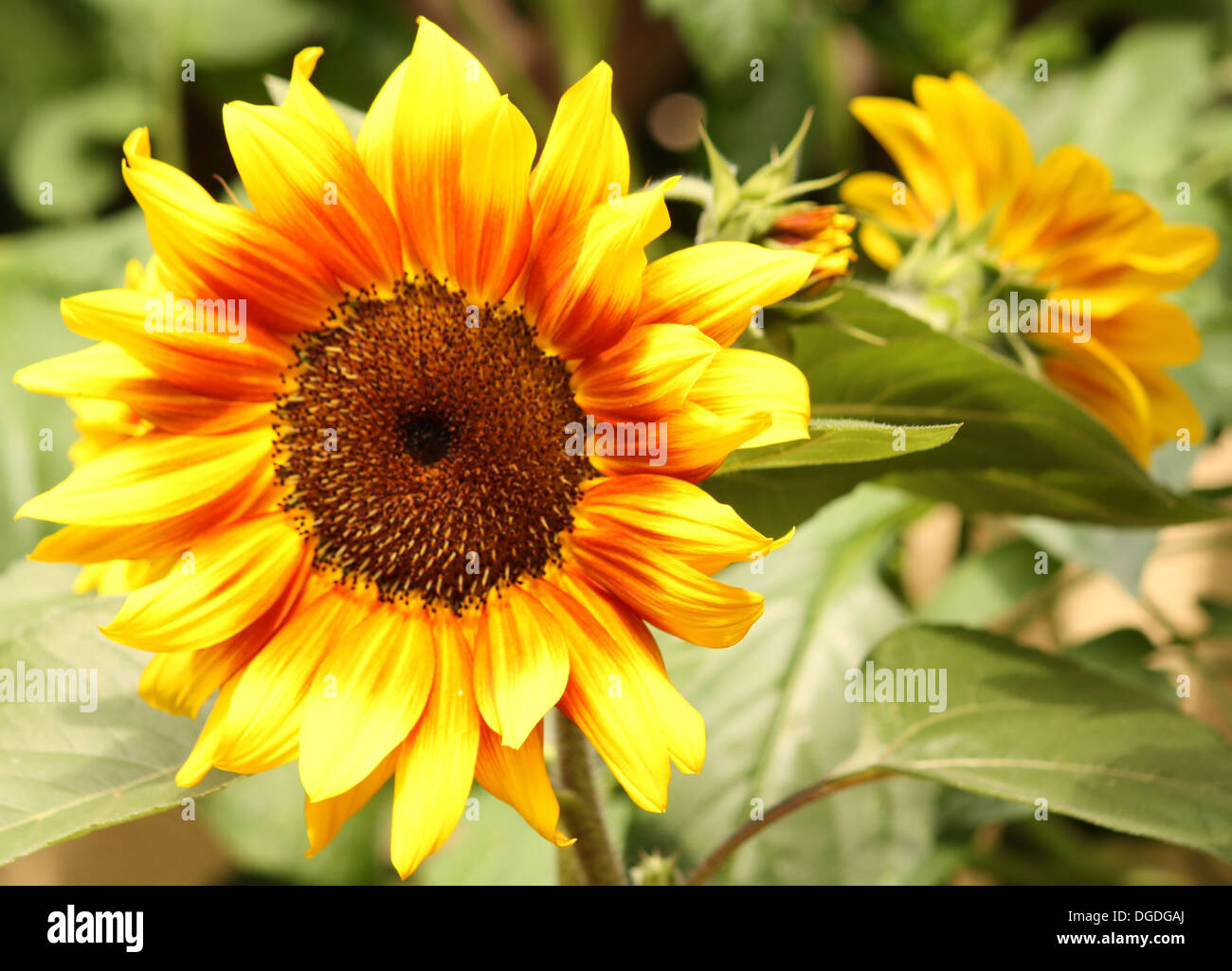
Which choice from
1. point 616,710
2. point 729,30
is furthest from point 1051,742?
point 729,30

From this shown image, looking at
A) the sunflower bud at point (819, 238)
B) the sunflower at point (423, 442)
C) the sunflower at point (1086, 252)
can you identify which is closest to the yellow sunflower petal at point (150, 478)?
the sunflower at point (423, 442)

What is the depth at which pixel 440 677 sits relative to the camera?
381 millimetres

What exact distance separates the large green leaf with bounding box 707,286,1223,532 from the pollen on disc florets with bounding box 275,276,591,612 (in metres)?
0.08

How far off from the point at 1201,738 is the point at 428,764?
1.16 feet

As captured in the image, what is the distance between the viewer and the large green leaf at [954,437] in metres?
0.45

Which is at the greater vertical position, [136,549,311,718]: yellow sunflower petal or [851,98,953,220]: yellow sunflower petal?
[851,98,953,220]: yellow sunflower petal

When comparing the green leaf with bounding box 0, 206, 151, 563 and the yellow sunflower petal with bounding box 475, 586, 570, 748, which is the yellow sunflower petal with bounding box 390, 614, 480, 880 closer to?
the yellow sunflower petal with bounding box 475, 586, 570, 748

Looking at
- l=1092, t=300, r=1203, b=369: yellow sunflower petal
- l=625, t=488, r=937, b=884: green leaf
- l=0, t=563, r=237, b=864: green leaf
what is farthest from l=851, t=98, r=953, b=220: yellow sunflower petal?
l=0, t=563, r=237, b=864: green leaf

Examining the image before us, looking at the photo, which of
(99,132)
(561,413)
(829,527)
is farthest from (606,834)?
(99,132)

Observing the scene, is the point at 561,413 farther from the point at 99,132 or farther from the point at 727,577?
the point at 99,132

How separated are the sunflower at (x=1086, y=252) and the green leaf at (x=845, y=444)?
0.24m

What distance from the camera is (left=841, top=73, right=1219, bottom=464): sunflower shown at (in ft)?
1.76

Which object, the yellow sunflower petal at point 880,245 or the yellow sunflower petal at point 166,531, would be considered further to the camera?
the yellow sunflower petal at point 880,245

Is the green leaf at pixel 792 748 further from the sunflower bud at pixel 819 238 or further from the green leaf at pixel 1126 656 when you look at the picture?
the sunflower bud at pixel 819 238
